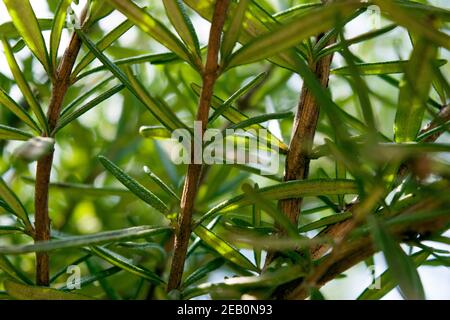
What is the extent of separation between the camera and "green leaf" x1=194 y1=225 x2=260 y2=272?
16.2 inches

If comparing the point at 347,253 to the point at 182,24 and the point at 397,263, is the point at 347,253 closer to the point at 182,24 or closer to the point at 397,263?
the point at 397,263

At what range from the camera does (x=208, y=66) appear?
13.8 inches

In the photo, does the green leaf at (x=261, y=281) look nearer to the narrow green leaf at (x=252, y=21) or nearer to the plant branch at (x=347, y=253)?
the plant branch at (x=347, y=253)

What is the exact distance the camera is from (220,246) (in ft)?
1.37

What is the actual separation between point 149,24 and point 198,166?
0.08 m

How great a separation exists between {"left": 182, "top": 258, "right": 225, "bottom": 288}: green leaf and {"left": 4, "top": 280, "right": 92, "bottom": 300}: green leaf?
80 mm

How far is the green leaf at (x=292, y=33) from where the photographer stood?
0.29m

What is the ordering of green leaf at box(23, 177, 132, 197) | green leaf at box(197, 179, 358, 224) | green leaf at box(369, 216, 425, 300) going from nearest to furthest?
green leaf at box(369, 216, 425, 300) → green leaf at box(197, 179, 358, 224) → green leaf at box(23, 177, 132, 197)

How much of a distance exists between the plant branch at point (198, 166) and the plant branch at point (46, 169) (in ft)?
0.27

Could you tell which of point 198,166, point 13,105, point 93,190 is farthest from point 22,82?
point 93,190

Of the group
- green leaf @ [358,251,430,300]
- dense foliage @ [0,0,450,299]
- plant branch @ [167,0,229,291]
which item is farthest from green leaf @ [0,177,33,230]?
green leaf @ [358,251,430,300]

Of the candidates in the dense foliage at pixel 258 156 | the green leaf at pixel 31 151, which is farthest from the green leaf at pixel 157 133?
the green leaf at pixel 31 151

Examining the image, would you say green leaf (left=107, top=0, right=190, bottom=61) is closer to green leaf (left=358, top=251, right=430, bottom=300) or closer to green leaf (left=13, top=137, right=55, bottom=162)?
green leaf (left=13, top=137, right=55, bottom=162)
